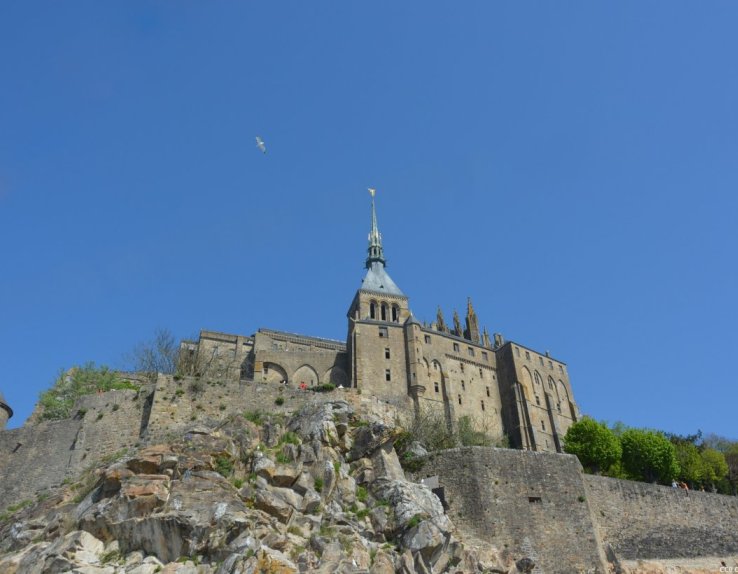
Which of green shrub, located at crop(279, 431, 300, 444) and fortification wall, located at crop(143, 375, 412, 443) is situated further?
fortification wall, located at crop(143, 375, 412, 443)

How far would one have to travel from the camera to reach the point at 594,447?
5231 cm

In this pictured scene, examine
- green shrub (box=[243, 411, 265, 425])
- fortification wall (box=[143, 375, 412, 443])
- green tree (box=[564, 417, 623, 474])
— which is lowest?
green shrub (box=[243, 411, 265, 425])

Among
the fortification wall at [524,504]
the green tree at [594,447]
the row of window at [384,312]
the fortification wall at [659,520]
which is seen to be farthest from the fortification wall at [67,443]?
the row of window at [384,312]

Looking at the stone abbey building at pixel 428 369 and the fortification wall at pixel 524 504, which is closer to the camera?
the fortification wall at pixel 524 504

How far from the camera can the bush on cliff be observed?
4081 cm

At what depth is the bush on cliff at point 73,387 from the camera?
40812 mm

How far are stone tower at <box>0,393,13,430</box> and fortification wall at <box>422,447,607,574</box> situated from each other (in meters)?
27.6

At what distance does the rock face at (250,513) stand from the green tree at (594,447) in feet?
85.1

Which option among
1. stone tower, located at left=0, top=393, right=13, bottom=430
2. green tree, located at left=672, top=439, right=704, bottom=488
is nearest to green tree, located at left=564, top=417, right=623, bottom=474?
green tree, located at left=672, top=439, right=704, bottom=488

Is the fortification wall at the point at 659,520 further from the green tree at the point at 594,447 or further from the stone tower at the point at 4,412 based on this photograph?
the stone tower at the point at 4,412


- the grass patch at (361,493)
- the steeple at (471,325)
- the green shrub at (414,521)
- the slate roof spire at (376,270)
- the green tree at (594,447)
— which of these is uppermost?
the slate roof spire at (376,270)

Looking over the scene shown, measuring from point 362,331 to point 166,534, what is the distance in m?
46.7

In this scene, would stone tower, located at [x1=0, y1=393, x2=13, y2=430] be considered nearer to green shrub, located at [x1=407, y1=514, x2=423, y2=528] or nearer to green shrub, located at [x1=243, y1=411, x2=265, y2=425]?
green shrub, located at [x1=243, y1=411, x2=265, y2=425]

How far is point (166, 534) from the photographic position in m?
23.4
